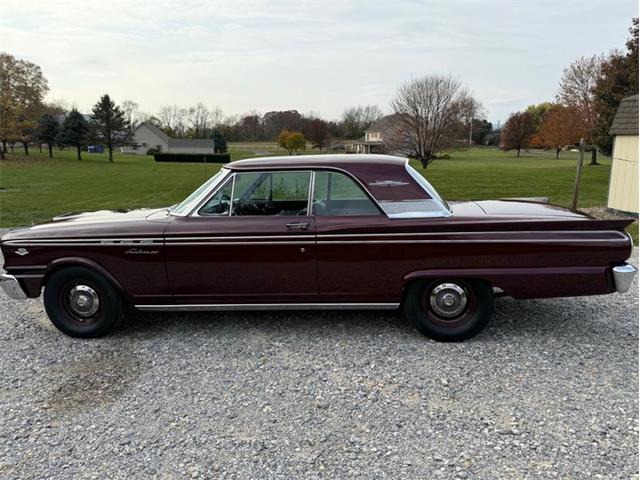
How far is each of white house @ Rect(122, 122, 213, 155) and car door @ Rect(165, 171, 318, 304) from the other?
73071 millimetres

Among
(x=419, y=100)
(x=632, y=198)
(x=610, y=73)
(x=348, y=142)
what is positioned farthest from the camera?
(x=348, y=142)

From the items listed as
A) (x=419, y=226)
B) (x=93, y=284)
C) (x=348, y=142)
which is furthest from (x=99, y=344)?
(x=348, y=142)

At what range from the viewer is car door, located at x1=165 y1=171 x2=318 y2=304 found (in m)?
4.01

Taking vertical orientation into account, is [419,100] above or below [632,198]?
above

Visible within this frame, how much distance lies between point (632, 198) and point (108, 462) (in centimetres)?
1231

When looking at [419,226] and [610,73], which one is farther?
[610,73]

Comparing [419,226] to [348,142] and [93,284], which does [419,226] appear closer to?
[93,284]

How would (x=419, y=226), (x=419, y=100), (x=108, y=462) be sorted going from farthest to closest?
(x=419, y=100) < (x=419, y=226) < (x=108, y=462)

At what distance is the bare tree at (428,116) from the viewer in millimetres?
34438

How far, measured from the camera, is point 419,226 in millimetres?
3900

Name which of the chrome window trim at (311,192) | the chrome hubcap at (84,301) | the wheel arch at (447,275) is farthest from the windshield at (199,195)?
the wheel arch at (447,275)

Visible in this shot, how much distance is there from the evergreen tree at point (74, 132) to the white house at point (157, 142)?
2186cm

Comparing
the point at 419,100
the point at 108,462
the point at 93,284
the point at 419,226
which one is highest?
the point at 419,100

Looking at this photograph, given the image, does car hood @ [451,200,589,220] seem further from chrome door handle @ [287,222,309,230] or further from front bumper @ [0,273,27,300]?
front bumper @ [0,273,27,300]
